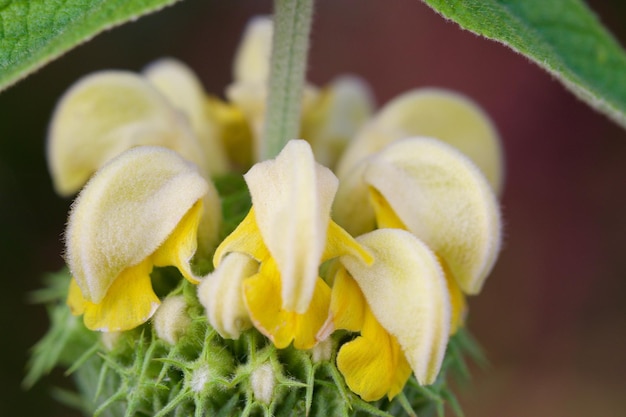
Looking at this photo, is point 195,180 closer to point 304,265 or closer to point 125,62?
point 304,265

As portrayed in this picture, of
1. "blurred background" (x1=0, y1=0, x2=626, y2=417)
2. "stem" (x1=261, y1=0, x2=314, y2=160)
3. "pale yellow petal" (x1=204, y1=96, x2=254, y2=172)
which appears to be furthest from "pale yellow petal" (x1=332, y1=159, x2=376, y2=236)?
"blurred background" (x1=0, y1=0, x2=626, y2=417)

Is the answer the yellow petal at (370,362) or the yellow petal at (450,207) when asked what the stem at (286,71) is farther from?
the yellow petal at (370,362)

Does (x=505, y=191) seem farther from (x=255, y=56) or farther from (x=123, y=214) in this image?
(x=123, y=214)

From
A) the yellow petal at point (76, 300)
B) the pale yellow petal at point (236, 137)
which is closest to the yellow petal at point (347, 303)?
the yellow petal at point (76, 300)

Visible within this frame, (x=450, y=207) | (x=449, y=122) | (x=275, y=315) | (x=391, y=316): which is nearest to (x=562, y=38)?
(x=449, y=122)

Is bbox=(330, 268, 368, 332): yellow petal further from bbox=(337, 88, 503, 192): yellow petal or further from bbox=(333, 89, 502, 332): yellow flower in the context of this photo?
bbox=(337, 88, 503, 192): yellow petal

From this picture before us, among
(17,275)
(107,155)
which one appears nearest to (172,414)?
(107,155)
